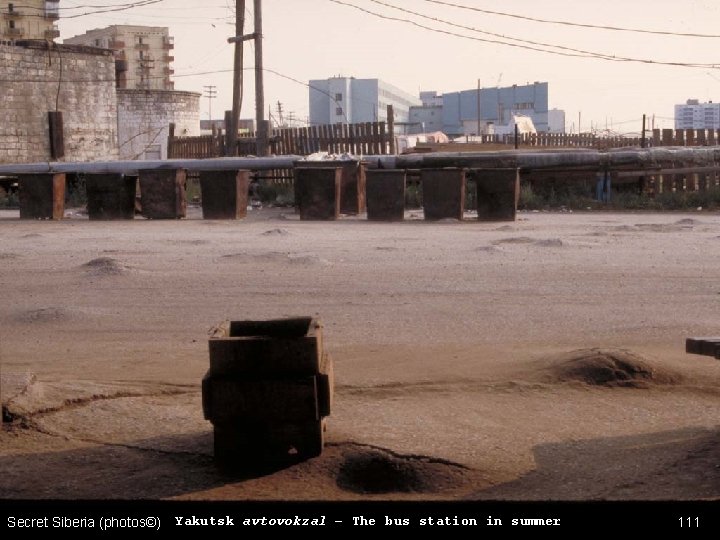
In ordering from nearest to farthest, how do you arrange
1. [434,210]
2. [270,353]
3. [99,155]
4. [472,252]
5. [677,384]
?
[270,353] → [677,384] → [472,252] → [434,210] → [99,155]

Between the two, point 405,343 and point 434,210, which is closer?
point 405,343

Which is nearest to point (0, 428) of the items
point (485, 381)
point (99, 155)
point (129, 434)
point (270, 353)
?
point (129, 434)

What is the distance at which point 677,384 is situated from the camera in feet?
20.0

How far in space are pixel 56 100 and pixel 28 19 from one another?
138 feet

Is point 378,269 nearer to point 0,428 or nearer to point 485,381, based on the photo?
point 485,381

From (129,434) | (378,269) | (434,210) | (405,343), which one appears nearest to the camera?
(129,434)

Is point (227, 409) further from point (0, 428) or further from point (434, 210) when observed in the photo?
point (434, 210)

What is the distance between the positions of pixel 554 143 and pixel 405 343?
35.7 metres

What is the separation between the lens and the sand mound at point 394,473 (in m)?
4.51

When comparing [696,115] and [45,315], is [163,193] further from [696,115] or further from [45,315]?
[696,115]

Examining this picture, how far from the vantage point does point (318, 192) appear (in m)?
19.8

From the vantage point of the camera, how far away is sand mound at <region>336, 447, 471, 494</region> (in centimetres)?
451

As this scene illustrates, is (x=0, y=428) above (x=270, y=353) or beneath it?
beneath

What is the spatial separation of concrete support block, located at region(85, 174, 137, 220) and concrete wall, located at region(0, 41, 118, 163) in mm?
17741
